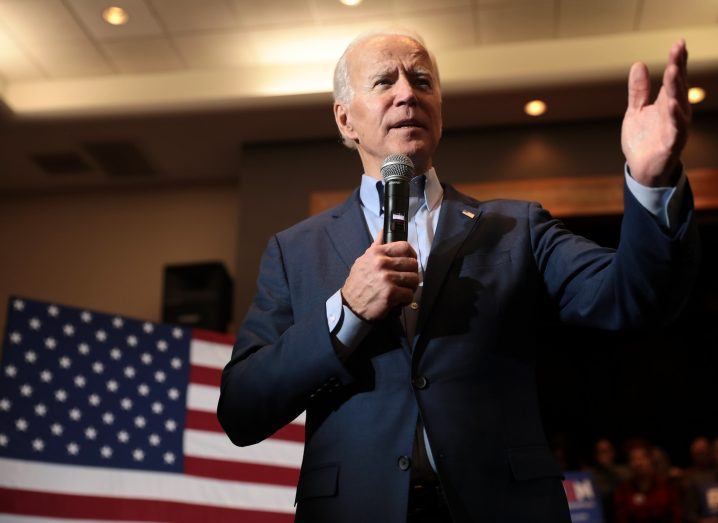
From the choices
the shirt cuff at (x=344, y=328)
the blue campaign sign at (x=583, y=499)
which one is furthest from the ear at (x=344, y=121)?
the blue campaign sign at (x=583, y=499)

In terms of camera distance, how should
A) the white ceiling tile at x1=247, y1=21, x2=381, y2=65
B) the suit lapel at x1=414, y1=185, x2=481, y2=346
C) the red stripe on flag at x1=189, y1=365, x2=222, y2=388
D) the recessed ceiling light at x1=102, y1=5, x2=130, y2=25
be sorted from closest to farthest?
the suit lapel at x1=414, y1=185, x2=481, y2=346 → the red stripe on flag at x1=189, y1=365, x2=222, y2=388 → the recessed ceiling light at x1=102, y1=5, x2=130, y2=25 → the white ceiling tile at x1=247, y1=21, x2=381, y2=65

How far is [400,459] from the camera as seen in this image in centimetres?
121

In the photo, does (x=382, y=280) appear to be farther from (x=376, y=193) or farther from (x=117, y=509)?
(x=117, y=509)

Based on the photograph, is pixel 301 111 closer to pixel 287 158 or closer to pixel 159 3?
pixel 287 158

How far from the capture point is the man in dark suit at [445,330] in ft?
3.80

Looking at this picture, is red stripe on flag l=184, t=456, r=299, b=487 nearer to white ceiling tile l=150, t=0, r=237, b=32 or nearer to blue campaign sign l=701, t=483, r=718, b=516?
blue campaign sign l=701, t=483, r=718, b=516

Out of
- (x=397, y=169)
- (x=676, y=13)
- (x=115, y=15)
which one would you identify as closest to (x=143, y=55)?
(x=115, y=15)

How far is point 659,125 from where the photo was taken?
113cm

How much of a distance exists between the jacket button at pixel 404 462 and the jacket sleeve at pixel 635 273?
0.36 m

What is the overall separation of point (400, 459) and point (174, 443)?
305cm

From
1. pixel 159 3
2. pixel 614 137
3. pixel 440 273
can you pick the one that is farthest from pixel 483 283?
pixel 614 137

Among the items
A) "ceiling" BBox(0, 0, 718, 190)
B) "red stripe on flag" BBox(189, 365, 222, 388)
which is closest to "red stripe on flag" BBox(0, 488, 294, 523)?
"red stripe on flag" BBox(189, 365, 222, 388)

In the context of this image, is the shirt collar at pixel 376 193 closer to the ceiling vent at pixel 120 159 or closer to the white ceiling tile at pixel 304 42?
the white ceiling tile at pixel 304 42

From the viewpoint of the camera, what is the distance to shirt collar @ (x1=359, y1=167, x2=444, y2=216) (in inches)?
62.4
